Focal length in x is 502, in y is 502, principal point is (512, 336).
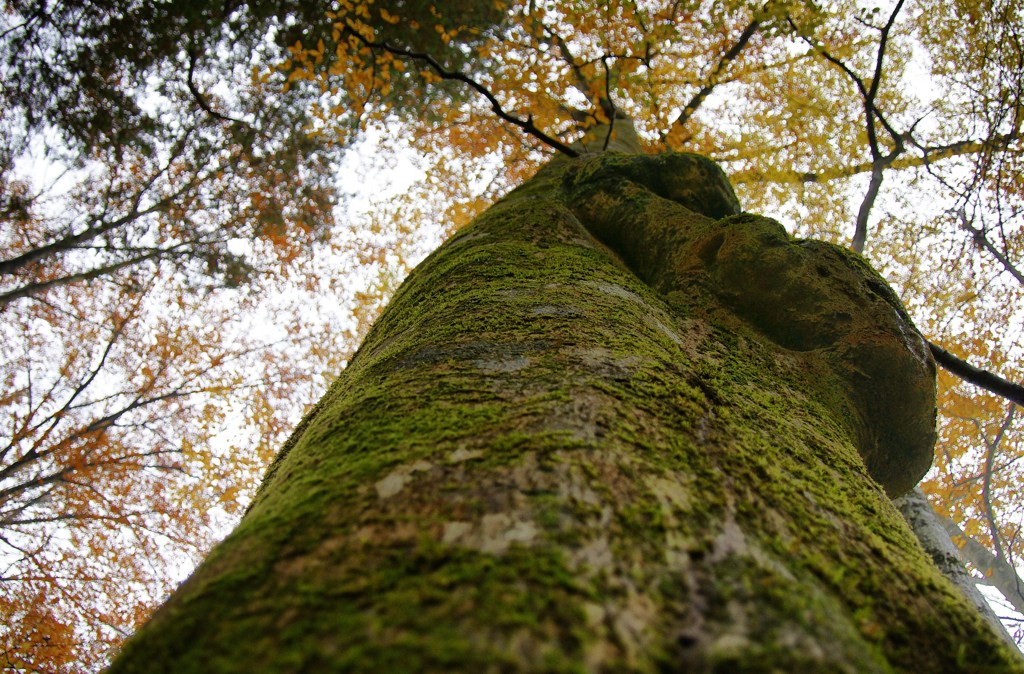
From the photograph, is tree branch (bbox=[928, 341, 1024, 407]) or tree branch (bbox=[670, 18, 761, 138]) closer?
tree branch (bbox=[928, 341, 1024, 407])

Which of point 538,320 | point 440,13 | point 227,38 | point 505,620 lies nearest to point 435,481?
point 505,620

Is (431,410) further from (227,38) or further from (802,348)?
(227,38)

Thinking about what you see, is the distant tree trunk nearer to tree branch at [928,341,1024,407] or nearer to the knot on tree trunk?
the knot on tree trunk

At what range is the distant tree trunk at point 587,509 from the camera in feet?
2.15

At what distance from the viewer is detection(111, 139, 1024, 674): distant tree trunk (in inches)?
25.8

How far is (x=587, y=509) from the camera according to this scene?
0.85 meters

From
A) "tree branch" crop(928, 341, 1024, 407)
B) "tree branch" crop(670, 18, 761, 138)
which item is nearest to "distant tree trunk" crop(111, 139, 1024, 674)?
"tree branch" crop(928, 341, 1024, 407)

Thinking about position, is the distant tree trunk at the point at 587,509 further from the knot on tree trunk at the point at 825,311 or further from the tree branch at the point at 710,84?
the tree branch at the point at 710,84

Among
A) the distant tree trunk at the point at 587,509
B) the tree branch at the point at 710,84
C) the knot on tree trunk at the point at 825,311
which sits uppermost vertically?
→ the tree branch at the point at 710,84

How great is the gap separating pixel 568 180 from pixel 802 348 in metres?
1.96

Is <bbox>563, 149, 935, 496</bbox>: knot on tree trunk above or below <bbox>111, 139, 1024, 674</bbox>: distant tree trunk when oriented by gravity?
above

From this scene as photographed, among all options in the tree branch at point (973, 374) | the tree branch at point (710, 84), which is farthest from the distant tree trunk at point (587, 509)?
the tree branch at point (710, 84)

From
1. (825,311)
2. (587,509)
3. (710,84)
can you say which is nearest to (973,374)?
(825,311)

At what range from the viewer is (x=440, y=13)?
764 cm
